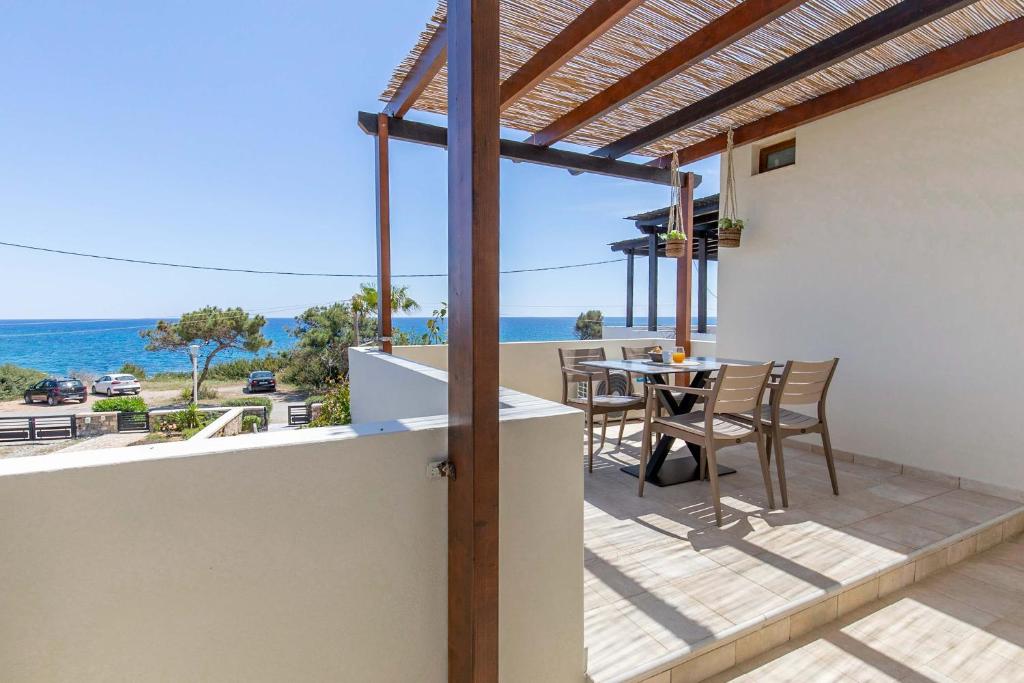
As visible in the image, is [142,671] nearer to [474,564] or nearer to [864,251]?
[474,564]

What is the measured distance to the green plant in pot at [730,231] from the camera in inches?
167

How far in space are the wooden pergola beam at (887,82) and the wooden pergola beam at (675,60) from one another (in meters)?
1.36

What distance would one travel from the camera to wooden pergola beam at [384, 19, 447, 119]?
8.44 ft

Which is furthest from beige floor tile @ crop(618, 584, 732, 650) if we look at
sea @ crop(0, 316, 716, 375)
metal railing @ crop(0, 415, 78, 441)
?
sea @ crop(0, 316, 716, 375)

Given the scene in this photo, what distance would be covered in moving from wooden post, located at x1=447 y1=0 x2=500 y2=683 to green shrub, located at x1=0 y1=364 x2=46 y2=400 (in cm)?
2543

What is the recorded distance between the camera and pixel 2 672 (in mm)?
916

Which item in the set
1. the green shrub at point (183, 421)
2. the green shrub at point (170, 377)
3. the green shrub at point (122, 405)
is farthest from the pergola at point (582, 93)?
the green shrub at point (170, 377)

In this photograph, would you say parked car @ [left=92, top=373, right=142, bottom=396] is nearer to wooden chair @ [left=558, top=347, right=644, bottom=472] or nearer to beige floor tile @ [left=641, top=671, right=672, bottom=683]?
wooden chair @ [left=558, top=347, right=644, bottom=472]

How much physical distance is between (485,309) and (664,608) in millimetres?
1371

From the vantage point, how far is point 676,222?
16.1ft

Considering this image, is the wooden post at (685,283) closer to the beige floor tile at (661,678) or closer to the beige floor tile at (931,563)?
the beige floor tile at (931,563)

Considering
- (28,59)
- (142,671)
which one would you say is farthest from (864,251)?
(28,59)

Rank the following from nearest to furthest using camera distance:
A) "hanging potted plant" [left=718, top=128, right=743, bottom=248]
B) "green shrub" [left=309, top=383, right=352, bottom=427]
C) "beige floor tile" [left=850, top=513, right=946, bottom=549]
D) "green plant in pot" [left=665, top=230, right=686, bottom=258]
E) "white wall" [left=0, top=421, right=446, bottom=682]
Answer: "white wall" [left=0, top=421, right=446, bottom=682]
"beige floor tile" [left=850, top=513, right=946, bottom=549]
"green plant in pot" [left=665, top=230, right=686, bottom=258]
"hanging potted plant" [left=718, top=128, right=743, bottom=248]
"green shrub" [left=309, top=383, right=352, bottom=427]

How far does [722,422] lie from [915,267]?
68.3 inches
